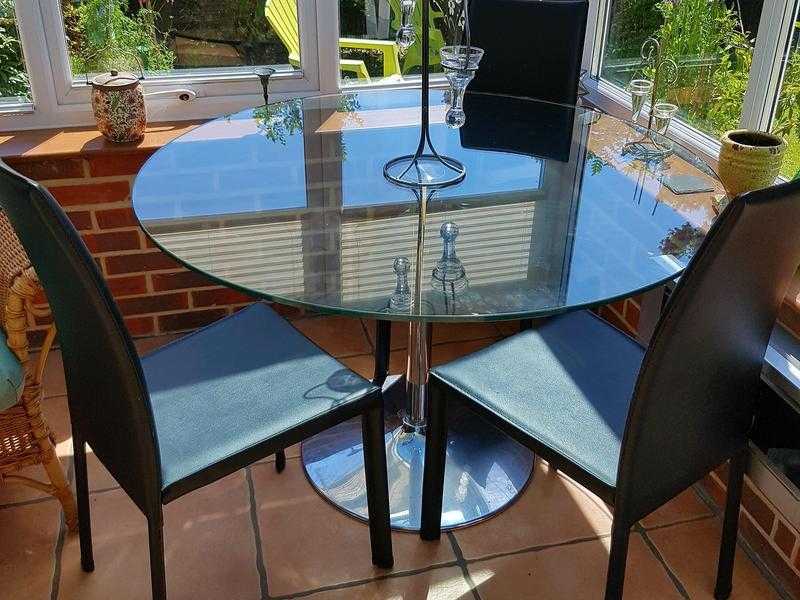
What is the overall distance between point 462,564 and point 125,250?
4.41 feet

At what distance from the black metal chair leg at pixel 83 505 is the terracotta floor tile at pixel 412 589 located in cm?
47

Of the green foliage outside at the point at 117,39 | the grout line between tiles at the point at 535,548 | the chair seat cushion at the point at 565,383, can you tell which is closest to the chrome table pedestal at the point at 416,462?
the grout line between tiles at the point at 535,548

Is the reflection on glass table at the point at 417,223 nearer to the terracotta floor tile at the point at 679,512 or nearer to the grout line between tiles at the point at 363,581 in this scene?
the grout line between tiles at the point at 363,581

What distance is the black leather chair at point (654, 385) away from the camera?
117 cm

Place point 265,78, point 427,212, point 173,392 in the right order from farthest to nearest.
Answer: point 265,78 < point 427,212 < point 173,392

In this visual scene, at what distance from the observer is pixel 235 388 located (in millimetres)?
1603

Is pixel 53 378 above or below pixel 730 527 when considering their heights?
below

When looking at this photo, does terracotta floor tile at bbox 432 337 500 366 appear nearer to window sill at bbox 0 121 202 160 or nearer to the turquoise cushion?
window sill at bbox 0 121 202 160

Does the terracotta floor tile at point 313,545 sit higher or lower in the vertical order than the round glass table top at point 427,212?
lower

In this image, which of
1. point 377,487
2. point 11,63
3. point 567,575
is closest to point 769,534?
point 567,575

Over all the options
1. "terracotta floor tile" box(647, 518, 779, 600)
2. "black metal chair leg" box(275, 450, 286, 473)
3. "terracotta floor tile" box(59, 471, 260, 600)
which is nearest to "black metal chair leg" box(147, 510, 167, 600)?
"terracotta floor tile" box(59, 471, 260, 600)

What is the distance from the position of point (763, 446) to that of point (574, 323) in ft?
1.46

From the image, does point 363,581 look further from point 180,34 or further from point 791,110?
point 180,34

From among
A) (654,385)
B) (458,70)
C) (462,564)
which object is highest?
(458,70)
